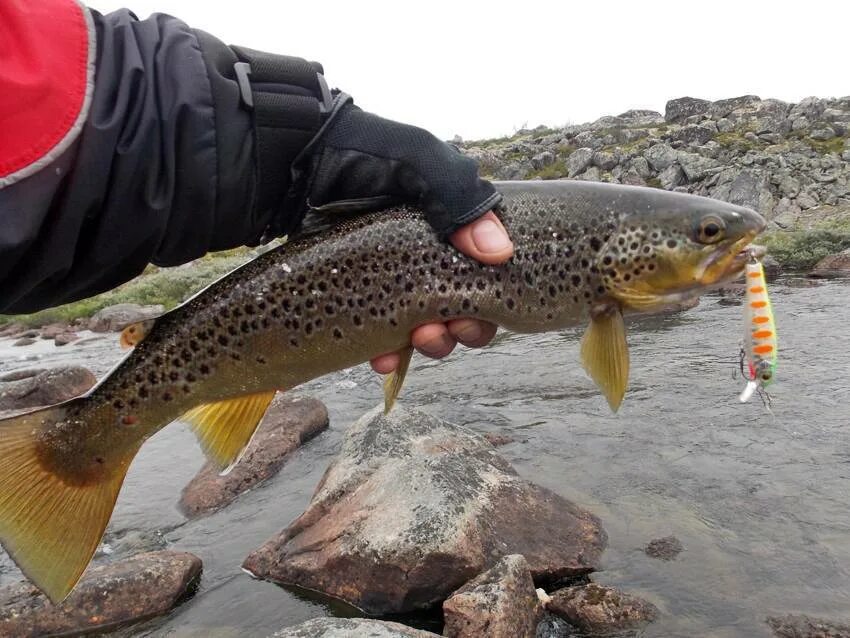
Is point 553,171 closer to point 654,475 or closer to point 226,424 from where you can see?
point 654,475

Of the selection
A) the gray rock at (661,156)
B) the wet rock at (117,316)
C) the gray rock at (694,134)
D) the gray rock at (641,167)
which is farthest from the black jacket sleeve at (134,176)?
the gray rock at (694,134)

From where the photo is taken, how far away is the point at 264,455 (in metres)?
9.02

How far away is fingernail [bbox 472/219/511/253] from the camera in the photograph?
3410mm

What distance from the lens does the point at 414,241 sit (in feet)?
11.5

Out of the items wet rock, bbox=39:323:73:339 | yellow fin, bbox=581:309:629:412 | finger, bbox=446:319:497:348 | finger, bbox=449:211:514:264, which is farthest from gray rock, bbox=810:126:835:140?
finger, bbox=449:211:514:264

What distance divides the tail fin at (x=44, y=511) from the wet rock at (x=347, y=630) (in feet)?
4.74

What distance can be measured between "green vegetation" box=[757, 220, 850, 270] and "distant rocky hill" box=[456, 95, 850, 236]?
183cm

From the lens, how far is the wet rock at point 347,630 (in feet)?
13.1

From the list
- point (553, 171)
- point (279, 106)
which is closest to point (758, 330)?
point (279, 106)

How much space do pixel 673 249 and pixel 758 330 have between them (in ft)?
2.20

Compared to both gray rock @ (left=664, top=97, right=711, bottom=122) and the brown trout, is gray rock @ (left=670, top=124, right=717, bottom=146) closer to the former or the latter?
gray rock @ (left=664, top=97, right=711, bottom=122)

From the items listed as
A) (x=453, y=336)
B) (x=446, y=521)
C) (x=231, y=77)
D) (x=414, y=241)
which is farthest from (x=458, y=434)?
(x=231, y=77)

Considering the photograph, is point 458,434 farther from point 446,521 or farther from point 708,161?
point 708,161

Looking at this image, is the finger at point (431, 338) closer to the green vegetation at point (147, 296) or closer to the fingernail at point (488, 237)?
the fingernail at point (488, 237)
